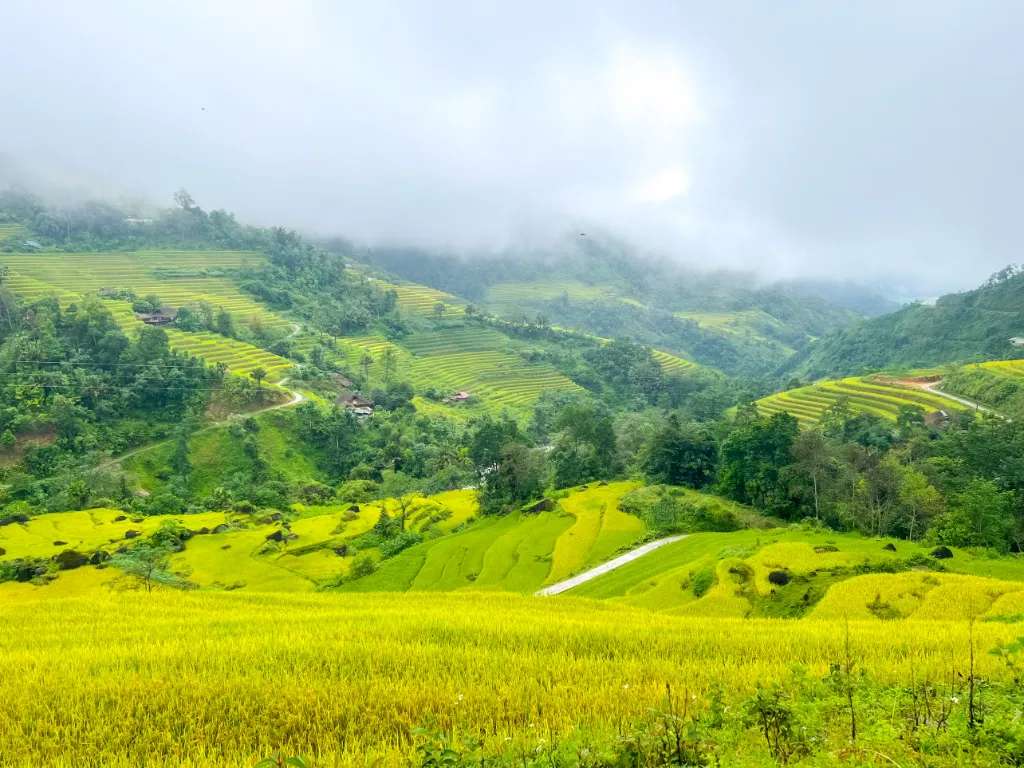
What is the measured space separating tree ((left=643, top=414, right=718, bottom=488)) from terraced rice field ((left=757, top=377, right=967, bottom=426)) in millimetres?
24021

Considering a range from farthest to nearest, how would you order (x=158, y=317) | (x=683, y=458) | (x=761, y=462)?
(x=158, y=317) < (x=683, y=458) < (x=761, y=462)

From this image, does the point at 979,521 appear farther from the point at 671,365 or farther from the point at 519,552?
the point at 671,365

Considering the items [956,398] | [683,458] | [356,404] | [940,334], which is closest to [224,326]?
[356,404]

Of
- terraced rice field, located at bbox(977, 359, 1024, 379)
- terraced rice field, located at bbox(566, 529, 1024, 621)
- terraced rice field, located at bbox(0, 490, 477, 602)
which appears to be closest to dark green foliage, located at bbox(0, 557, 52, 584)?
terraced rice field, located at bbox(0, 490, 477, 602)

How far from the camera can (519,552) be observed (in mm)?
34969

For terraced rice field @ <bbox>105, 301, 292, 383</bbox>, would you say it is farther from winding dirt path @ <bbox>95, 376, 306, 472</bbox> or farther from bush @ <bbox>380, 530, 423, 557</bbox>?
bush @ <bbox>380, 530, 423, 557</bbox>

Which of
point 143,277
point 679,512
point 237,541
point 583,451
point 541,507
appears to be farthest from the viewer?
point 143,277

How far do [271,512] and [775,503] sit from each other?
1577 inches

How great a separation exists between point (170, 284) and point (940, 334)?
15590 cm

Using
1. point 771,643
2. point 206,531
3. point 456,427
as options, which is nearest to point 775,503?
point 771,643

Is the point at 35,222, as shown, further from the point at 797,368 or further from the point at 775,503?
the point at 797,368

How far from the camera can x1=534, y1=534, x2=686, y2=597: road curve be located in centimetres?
2745

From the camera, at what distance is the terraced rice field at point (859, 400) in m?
67.4

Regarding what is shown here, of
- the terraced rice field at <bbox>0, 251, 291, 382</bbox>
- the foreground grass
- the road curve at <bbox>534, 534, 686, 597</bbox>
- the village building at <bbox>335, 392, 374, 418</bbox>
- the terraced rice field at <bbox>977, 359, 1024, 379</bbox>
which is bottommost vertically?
the road curve at <bbox>534, 534, 686, 597</bbox>
